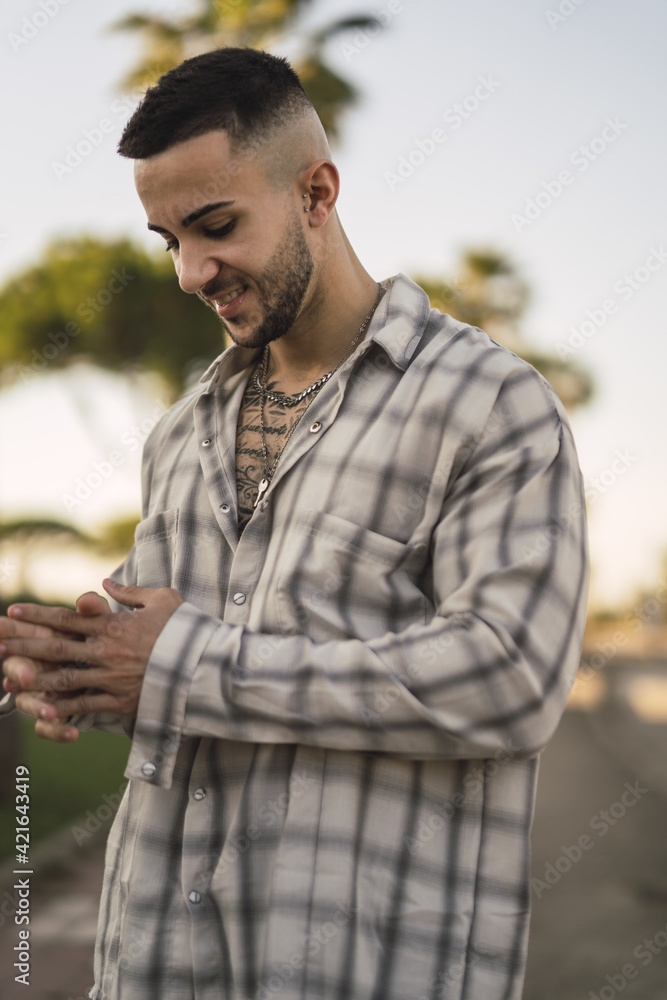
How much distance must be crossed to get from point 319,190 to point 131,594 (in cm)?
112

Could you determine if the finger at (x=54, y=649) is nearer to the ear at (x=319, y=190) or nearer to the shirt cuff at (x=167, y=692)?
the shirt cuff at (x=167, y=692)

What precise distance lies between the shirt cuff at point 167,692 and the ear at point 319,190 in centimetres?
107

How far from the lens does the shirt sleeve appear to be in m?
1.63

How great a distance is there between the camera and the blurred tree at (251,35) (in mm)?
Answer: 12211

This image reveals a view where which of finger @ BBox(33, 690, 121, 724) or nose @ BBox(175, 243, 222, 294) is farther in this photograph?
nose @ BBox(175, 243, 222, 294)

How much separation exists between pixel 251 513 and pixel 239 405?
383 millimetres

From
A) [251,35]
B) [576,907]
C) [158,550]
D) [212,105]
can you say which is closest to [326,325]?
[212,105]

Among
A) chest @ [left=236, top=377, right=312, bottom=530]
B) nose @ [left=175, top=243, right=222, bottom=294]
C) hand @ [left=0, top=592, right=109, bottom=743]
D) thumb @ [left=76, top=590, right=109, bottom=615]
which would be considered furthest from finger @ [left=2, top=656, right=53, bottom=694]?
nose @ [left=175, top=243, right=222, bottom=294]

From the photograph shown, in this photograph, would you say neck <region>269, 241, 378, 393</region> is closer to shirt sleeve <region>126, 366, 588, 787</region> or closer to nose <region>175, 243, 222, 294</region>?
nose <region>175, 243, 222, 294</region>

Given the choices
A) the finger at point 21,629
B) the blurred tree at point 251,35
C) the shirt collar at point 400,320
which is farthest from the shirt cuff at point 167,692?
the blurred tree at point 251,35

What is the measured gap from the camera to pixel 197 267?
82.0 inches

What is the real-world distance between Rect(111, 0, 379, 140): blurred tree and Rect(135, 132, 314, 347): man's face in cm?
1092

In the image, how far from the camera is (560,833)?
9.54m

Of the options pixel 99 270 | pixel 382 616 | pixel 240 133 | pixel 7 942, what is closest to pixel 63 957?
pixel 7 942
